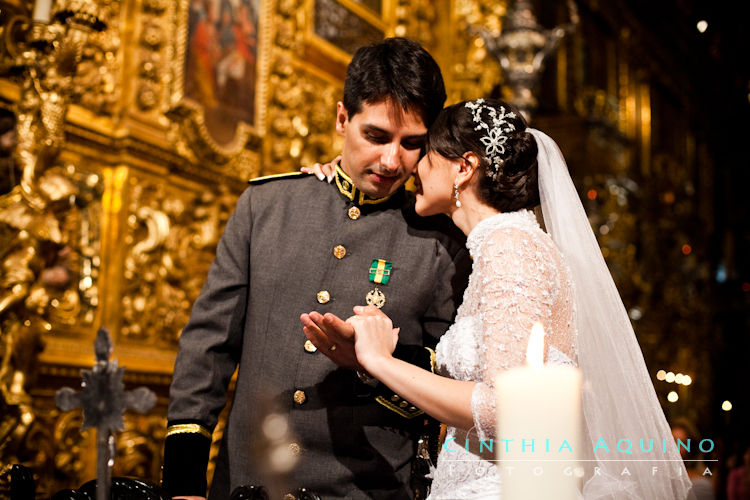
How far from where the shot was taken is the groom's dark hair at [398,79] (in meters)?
2.52

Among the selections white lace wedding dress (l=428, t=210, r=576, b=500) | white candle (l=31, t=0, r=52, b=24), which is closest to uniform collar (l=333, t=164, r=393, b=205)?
white lace wedding dress (l=428, t=210, r=576, b=500)

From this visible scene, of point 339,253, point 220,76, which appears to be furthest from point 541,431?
point 220,76

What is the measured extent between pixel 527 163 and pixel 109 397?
4.47ft

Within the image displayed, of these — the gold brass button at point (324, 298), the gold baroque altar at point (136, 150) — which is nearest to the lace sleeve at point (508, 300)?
the gold brass button at point (324, 298)

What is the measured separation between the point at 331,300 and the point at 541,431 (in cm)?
145

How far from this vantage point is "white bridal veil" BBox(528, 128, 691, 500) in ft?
7.72

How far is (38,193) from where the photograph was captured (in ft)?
10.6

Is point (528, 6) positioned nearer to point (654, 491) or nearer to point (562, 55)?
point (562, 55)

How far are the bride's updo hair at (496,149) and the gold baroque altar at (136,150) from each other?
1.56 m

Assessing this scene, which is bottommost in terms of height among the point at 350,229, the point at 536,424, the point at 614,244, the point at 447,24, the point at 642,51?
the point at 536,424

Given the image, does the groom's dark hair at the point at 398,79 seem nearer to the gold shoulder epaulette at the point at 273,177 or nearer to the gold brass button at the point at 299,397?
the gold shoulder epaulette at the point at 273,177

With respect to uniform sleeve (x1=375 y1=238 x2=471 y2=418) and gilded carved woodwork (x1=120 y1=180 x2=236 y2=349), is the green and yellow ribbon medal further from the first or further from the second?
gilded carved woodwork (x1=120 y1=180 x2=236 y2=349)

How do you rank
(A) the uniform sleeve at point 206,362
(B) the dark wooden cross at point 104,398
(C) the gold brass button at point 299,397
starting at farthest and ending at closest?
(C) the gold brass button at point 299,397 → (A) the uniform sleeve at point 206,362 → (B) the dark wooden cross at point 104,398

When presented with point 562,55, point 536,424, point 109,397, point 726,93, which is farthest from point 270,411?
point 726,93
